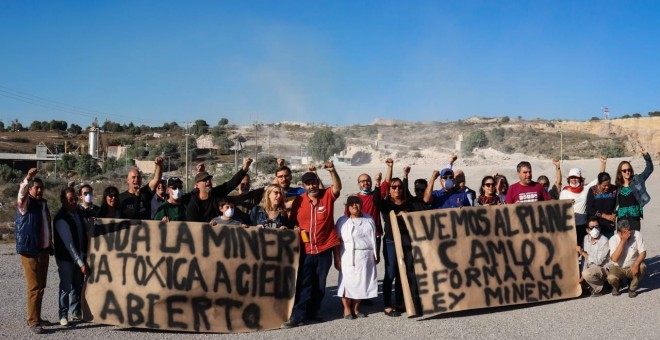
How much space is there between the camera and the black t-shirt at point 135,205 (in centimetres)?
822

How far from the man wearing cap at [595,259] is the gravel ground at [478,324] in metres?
0.21

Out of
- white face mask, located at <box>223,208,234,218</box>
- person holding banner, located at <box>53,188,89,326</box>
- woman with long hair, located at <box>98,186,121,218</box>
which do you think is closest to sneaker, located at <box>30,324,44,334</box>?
person holding banner, located at <box>53,188,89,326</box>

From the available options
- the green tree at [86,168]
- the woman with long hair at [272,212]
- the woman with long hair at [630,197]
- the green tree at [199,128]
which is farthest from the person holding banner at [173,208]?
the green tree at [199,128]

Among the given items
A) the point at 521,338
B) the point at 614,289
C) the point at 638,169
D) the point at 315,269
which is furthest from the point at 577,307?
the point at 638,169

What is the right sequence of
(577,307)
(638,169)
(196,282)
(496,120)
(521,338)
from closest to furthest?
1. (521,338)
2. (196,282)
3. (577,307)
4. (638,169)
5. (496,120)

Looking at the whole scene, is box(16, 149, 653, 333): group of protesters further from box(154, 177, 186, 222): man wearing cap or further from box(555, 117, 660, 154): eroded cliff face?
box(555, 117, 660, 154): eroded cliff face

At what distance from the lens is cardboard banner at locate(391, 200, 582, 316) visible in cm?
818

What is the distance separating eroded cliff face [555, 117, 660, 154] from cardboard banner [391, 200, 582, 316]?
73.6 meters

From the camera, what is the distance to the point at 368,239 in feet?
26.4

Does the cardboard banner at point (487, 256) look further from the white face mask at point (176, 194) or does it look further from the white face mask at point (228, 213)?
the white face mask at point (176, 194)

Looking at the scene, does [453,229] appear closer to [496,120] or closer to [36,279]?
[36,279]

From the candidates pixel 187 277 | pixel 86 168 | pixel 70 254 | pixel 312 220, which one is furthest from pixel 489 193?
pixel 86 168

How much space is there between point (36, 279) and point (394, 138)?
329ft

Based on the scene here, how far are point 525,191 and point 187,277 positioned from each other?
4694 mm
